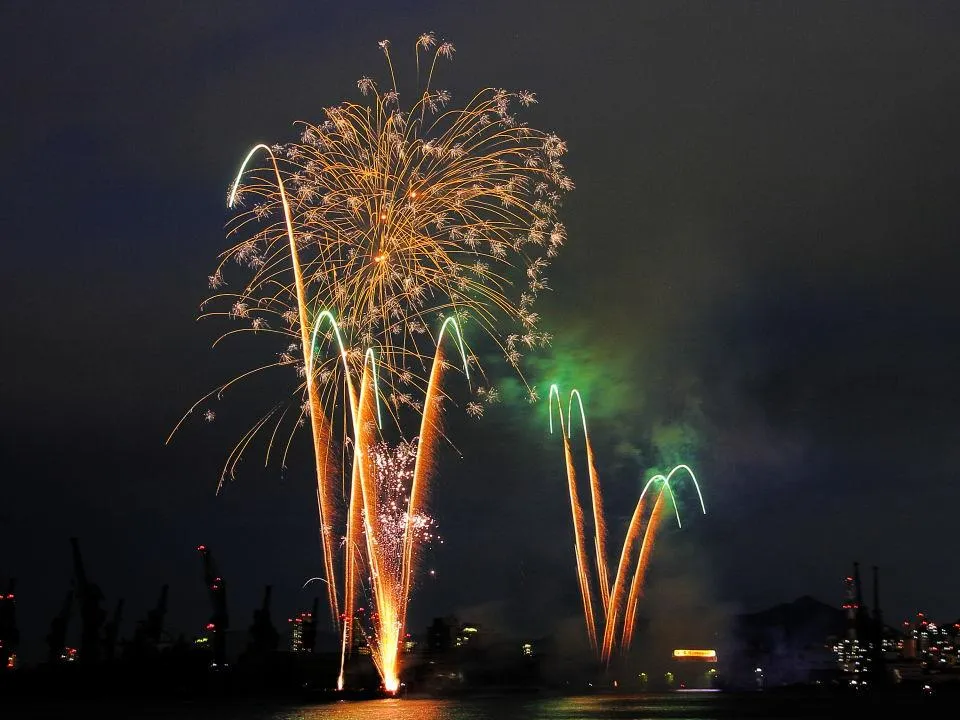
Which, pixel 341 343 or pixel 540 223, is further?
pixel 341 343

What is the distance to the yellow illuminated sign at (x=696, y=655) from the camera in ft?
513

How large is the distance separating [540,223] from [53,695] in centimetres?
9000

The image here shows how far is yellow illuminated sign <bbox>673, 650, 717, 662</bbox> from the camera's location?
156250mm

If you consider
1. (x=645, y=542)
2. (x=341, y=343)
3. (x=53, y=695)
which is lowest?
(x=53, y=695)

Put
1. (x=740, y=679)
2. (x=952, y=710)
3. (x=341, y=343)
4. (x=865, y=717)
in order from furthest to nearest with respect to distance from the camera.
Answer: (x=740, y=679) < (x=952, y=710) < (x=865, y=717) < (x=341, y=343)

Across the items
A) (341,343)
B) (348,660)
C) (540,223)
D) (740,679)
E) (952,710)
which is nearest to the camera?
(540,223)

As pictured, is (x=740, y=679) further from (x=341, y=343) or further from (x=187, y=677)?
(x=341, y=343)

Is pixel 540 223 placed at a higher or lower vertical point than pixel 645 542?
higher

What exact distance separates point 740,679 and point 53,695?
83546 millimetres

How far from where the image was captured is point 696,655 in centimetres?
15738

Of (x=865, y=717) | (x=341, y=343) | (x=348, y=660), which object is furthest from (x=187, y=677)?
(x=341, y=343)

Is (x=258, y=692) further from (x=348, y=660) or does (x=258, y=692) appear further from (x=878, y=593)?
(x=878, y=593)

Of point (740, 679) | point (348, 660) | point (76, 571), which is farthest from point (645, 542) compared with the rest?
point (76, 571)

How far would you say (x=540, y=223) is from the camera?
37375 millimetres
